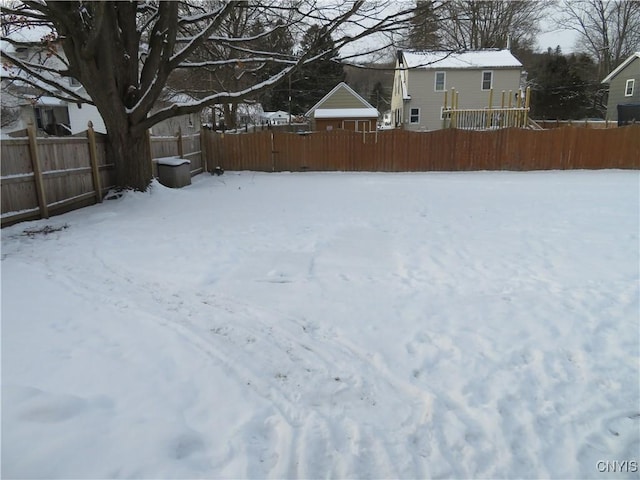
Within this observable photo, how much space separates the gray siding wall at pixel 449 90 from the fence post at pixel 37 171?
83.7 ft

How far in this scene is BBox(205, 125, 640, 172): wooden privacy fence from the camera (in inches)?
639

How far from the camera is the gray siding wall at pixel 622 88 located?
97.0 feet

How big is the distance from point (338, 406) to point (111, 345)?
180 cm

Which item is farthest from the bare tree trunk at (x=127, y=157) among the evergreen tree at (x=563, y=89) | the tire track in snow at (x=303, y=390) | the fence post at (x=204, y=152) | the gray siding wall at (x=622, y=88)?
the evergreen tree at (x=563, y=89)

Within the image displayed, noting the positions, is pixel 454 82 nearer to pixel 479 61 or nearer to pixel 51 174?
pixel 479 61

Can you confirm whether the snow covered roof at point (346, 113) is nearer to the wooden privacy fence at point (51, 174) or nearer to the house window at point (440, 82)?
the house window at point (440, 82)

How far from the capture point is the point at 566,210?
881 cm

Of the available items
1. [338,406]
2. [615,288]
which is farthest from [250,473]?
[615,288]

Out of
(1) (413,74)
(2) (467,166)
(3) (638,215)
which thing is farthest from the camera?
(1) (413,74)

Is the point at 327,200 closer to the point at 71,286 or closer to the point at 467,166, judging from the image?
the point at 71,286

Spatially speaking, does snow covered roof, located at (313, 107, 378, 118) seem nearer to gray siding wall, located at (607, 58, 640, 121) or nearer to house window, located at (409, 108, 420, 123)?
house window, located at (409, 108, 420, 123)

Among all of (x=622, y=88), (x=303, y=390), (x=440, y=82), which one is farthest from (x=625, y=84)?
(x=303, y=390)

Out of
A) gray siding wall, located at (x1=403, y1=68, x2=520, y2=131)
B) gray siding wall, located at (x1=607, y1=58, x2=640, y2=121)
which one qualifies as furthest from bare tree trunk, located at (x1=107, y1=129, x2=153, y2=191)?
gray siding wall, located at (x1=607, y1=58, x2=640, y2=121)

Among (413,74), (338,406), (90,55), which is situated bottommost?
(338,406)
